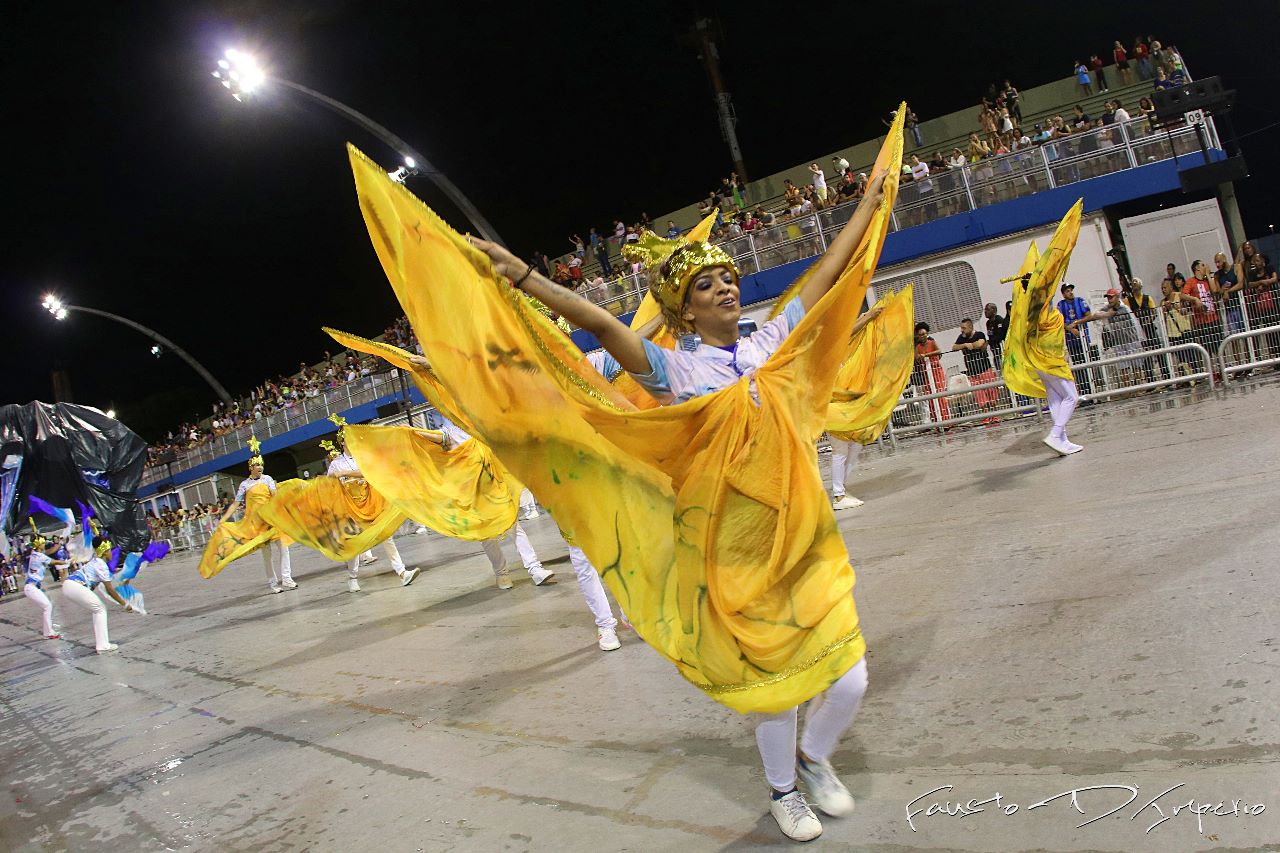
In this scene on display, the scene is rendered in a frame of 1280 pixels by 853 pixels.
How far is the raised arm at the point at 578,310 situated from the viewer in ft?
9.31

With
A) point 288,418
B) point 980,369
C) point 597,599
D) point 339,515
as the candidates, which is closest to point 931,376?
point 980,369

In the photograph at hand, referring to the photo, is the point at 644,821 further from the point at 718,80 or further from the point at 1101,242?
the point at 718,80

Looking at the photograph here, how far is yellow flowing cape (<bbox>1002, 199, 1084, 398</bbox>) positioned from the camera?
8352 millimetres

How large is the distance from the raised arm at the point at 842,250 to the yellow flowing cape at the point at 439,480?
16.8 ft

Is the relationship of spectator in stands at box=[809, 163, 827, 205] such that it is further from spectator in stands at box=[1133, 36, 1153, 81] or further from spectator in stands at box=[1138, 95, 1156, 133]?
spectator in stands at box=[1133, 36, 1153, 81]

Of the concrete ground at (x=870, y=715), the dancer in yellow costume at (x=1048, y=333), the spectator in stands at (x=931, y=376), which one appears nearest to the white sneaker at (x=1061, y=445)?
the dancer in yellow costume at (x=1048, y=333)

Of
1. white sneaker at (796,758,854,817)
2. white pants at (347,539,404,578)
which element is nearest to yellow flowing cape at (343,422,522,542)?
white pants at (347,539,404,578)

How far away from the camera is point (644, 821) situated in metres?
3.04

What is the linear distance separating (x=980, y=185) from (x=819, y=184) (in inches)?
176

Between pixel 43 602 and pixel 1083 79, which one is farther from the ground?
pixel 1083 79

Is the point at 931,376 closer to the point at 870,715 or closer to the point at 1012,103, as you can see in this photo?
the point at 1012,103

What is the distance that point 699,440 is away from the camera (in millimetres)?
2830

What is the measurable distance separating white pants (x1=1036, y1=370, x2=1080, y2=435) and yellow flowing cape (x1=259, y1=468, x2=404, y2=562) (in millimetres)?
7307

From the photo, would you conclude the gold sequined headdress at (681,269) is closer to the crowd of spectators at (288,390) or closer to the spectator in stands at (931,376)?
the spectator in stands at (931,376)
